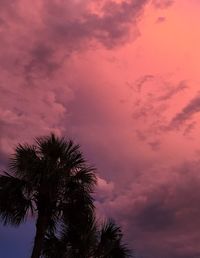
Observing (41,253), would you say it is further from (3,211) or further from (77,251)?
(3,211)

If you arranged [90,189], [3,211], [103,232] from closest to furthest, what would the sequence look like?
1. [3,211]
2. [90,189]
3. [103,232]

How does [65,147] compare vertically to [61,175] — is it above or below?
above

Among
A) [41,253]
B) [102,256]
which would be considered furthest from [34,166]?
[102,256]

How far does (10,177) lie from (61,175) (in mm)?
2470

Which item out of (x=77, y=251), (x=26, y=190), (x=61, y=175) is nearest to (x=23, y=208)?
(x=26, y=190)

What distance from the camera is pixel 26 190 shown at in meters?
23.0

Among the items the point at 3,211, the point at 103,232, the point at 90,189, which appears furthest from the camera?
the point at 103,232

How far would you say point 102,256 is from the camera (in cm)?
2522

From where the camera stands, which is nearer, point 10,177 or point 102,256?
point 10,177

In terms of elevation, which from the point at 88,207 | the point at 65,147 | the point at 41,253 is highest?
the point at 65,147

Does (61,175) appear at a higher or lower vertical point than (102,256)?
higher

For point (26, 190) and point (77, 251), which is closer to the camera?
point (26, 190)

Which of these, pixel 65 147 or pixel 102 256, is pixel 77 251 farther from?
pixel 65 147

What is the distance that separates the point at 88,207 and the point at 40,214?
234cm
